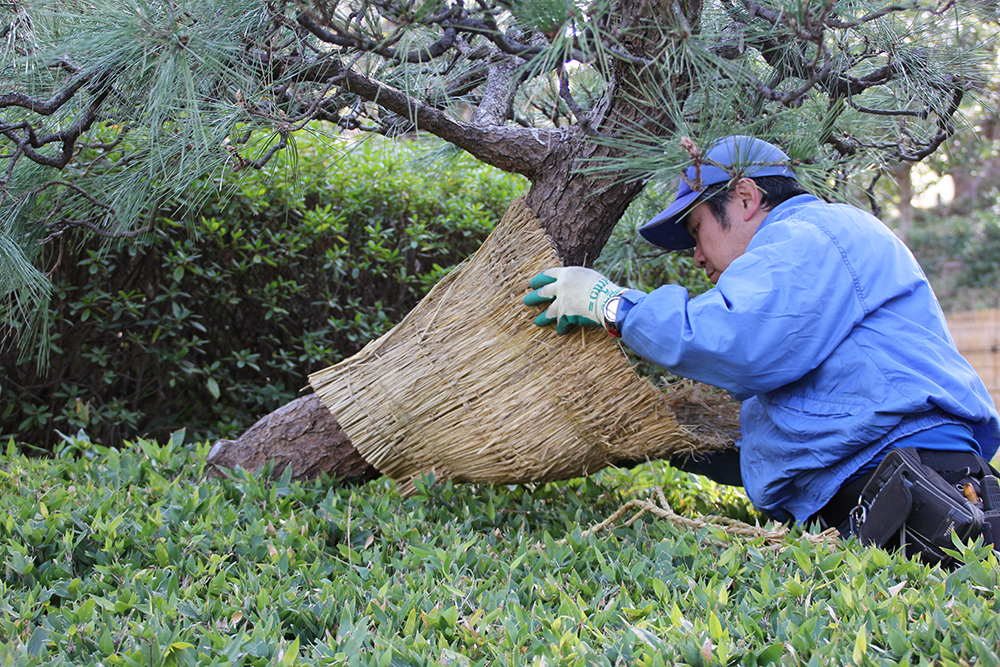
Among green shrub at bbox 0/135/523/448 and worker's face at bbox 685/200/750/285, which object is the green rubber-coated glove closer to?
worker's face at bbox 685/200/750/285

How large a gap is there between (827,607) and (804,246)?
86cm

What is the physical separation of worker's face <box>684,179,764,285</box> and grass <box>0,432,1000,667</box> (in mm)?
764

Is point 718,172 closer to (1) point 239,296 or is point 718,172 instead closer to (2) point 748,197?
(2) point 748,197

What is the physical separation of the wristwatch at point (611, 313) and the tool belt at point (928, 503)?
714 millimetres

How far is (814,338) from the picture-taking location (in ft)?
5.82

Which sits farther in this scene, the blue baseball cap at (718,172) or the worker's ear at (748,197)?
the worker's ear at (748,197)

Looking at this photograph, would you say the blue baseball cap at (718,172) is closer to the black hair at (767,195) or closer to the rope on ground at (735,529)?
the black hair at (767,195)

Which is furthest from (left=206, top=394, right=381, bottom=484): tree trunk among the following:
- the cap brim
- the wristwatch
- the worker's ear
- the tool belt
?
the tool belt

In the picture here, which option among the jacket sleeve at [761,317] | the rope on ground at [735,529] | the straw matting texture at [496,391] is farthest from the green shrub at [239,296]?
the rope on ground at [735,529]

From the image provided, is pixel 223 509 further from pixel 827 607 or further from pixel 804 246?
pixel 804 246

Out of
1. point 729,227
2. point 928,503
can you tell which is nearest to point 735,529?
point 928,503

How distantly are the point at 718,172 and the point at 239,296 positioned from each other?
2.29 m

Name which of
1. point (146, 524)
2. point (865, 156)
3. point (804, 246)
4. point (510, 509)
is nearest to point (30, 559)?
point (146, 524)

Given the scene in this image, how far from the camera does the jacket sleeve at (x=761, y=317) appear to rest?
1.73 meters
